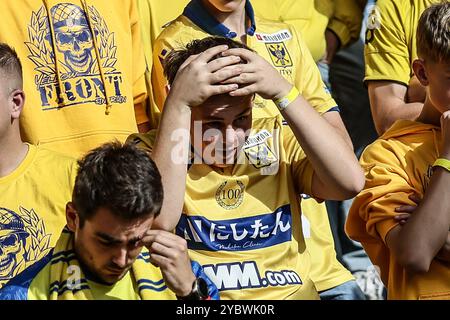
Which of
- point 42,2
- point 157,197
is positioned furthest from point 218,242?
point 42,2

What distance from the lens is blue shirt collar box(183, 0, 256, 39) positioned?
5137 millimetres

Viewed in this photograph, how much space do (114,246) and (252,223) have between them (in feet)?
2.30

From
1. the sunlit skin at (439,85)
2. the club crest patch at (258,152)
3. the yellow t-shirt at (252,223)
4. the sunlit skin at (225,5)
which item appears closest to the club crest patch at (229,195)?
the yellow t-shirt at (252,223)

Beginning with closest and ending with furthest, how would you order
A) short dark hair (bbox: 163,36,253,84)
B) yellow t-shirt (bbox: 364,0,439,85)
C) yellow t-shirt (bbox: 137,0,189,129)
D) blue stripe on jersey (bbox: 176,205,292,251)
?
blue stripe on jersey (bbox: 176,205,292,251)
short dark hair (bbox: 163,36,253,84)
yellow t-shirt (bbox: 364,0,439,85)
yellow t-shirt (bbox: 137,0,189,129)

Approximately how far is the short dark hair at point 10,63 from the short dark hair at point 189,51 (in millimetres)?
558

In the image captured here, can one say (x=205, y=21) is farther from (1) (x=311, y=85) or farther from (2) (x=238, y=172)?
(2) (x=238, y=172)

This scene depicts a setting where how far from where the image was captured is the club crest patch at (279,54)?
518cm

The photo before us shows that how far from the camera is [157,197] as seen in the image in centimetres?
394

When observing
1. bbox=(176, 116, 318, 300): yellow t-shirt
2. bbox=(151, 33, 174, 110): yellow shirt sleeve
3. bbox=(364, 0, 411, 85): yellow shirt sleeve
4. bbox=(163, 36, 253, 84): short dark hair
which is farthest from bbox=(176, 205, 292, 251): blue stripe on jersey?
bbox=(364, 0, 411, 85): yellow shirt sleeve

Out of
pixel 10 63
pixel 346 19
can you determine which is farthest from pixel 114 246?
pixel 346 19

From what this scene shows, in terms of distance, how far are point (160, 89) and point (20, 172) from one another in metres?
0.89

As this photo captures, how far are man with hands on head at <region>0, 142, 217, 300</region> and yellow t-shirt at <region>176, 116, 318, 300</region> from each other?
29 centimetres

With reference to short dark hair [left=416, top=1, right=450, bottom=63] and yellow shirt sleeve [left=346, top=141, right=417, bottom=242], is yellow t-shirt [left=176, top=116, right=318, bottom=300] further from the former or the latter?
short dark hair [left=416, top=1, right=450, bottom=63]
